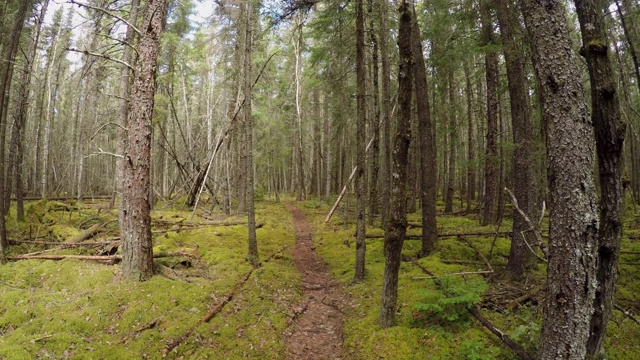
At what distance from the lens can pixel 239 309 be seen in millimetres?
6141

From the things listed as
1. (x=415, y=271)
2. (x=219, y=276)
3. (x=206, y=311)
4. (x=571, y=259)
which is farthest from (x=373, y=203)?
(x=571, y=259)

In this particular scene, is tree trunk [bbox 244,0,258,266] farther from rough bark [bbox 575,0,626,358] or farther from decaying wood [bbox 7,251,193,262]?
rough bark [bbox 575,0,626,358]

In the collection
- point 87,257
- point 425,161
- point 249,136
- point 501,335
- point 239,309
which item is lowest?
point 239,309

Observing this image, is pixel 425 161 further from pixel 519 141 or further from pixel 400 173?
pixel 400 173

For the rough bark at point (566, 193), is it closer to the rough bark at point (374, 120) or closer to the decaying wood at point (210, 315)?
the decaying wood at point (210, 315)

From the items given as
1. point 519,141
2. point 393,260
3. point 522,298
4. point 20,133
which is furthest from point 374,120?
point 20,133

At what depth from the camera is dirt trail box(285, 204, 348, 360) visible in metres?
5.27

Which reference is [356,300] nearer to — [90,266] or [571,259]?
[571,259]

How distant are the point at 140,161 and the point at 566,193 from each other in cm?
692

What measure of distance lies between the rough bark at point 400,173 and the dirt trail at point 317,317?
1056mm

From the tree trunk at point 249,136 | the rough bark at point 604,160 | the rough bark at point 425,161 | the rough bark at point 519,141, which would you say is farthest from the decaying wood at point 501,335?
the tree trunk at point 249,136

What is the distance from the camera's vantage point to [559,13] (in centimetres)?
283

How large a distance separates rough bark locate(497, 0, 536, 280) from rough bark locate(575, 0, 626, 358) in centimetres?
327

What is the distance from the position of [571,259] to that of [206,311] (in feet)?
18.1
